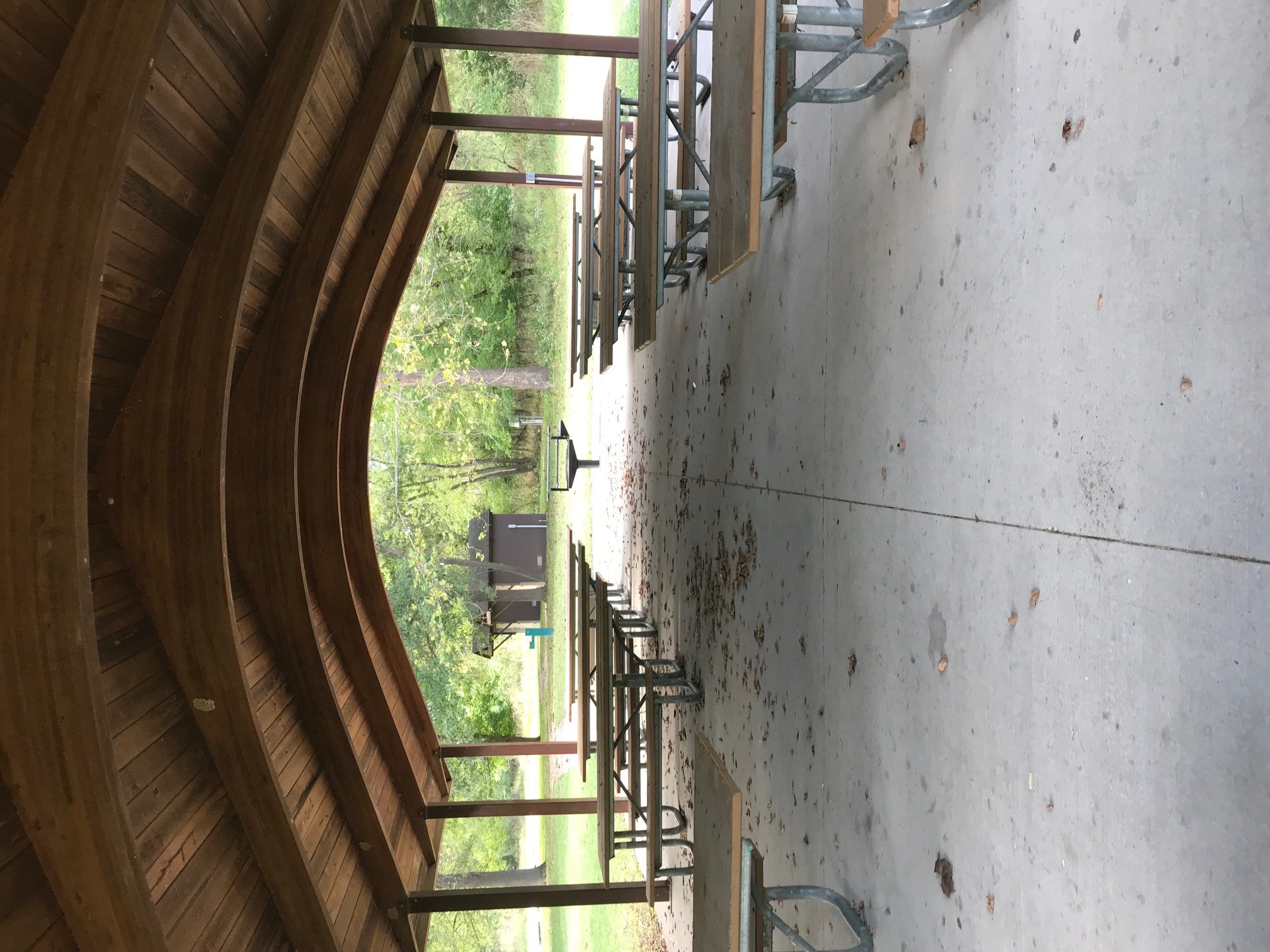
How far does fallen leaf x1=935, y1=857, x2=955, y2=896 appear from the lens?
2180 mm

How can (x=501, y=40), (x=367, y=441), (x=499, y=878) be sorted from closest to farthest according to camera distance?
1. (x=501, y=40)
2. (x=367, y=441)
3. (x=499, y=878)

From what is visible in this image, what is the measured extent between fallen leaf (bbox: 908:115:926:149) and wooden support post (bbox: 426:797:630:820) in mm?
4856

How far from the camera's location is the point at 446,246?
1370 centimetres

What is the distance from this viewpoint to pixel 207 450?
2928 millimetres

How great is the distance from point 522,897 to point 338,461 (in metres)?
3.07

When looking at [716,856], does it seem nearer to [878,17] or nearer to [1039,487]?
[1039,487]

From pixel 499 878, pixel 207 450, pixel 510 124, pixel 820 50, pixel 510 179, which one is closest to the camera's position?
pixel 820 50

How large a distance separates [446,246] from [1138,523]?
13.5 m

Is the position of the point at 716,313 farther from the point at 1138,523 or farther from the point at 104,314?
the point at 1138,523

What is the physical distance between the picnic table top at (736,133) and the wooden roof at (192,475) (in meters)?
1.51

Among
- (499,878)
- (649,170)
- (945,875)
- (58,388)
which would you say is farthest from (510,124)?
(499,878)


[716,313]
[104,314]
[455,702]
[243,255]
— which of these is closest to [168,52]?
[243,255]

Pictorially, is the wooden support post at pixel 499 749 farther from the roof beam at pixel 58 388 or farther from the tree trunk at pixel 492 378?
the tree trunk at pixel 492 378

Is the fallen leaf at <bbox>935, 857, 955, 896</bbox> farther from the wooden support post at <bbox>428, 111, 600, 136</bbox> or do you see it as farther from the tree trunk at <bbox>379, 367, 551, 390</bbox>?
the tree trunk at <bbox>379, 367, 551, 390</bbox>
